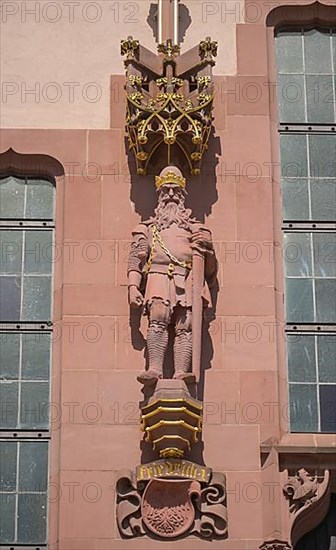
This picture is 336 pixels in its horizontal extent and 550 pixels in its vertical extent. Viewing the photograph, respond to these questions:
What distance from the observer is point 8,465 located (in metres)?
14.5

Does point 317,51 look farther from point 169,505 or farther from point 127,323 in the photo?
point 169,505

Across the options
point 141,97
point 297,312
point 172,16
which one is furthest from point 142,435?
point 172,16

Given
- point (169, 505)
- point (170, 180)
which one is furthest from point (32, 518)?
point (170, 180)

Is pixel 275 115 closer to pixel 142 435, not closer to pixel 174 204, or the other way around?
pixel 174 204

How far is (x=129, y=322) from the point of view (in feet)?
48.2

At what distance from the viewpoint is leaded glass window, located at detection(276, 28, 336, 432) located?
14805 mm

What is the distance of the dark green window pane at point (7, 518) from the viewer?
46.8ft

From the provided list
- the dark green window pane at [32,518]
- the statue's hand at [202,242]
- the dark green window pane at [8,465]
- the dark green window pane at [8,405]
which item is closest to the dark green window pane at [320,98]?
the statue's hand at [202,242]

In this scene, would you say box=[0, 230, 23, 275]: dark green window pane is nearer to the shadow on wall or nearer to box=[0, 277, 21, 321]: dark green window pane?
box=[0, 277, 21, 321]: dark green window pane

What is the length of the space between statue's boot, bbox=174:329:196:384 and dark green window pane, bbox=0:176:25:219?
212 centimetres

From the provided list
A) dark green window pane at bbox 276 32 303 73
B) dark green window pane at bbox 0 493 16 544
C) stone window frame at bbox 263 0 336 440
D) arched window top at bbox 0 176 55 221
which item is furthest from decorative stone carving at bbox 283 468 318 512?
dark green window pane at bbox 276 32 303 73

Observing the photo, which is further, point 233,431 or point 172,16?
point 172,16

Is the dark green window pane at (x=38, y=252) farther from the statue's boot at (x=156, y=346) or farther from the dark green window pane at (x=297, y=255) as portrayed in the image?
the dark green window pane at (x=297, y=255)

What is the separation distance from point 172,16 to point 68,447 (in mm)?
4252
